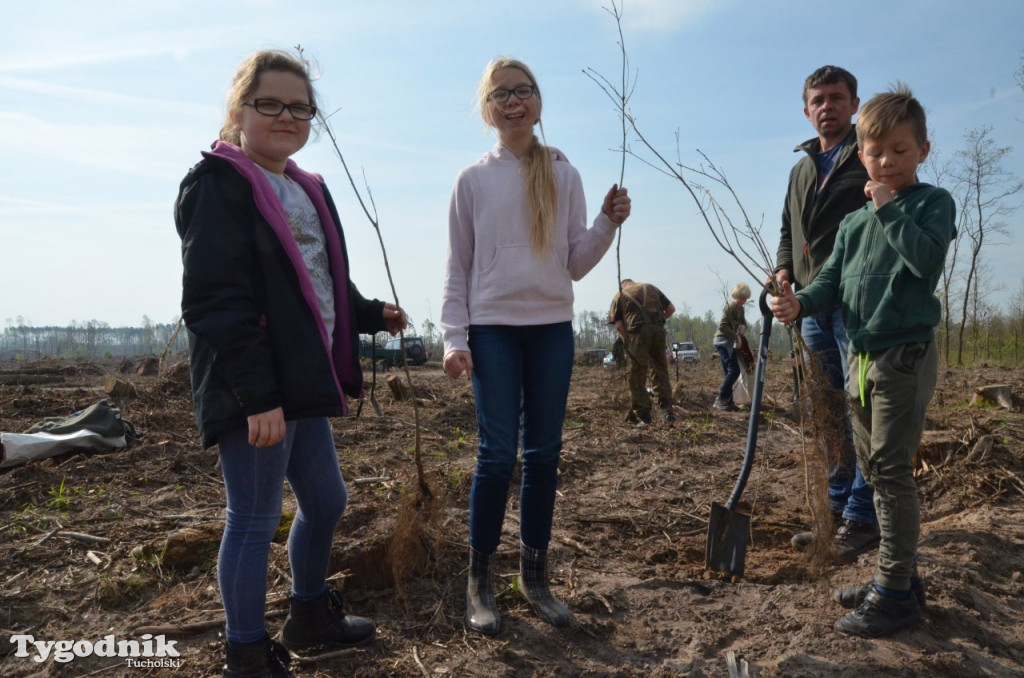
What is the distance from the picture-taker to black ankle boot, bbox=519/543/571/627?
2475 millimetres

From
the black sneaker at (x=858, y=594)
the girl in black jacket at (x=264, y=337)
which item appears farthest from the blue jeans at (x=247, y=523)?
the black sneaker at (x=858, y=594)

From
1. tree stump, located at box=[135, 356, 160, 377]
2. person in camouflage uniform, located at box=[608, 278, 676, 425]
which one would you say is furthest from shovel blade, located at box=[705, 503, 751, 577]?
tree stump, located at box=[135, 356, 160, 377]

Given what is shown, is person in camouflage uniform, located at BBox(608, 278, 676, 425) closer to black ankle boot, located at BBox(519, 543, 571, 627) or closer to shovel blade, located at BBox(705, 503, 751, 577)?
shovel blade, located at BBox(705, 503, 751, 577)

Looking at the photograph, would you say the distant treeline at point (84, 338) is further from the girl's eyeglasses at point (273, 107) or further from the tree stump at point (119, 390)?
the girl's eyeglasses at point (273, 107)

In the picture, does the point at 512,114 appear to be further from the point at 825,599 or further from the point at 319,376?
the point at 825,599

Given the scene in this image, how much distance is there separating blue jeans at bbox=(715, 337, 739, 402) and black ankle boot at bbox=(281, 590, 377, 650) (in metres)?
7.57

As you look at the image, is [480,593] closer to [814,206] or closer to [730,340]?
[814,206]

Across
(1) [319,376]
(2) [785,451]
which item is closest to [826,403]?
(1) [319,376]

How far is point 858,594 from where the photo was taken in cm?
250

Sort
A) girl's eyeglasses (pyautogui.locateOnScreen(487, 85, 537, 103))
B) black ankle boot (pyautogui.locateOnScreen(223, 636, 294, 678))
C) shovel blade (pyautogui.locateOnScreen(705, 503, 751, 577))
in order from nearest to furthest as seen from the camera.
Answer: black ankle boot (pyautogui.locateOnScreen(223, 636, 294, 678))
girl's eyeglasses (pyautogui.locateOnScreen(487, 85, 537, 103))
shovel blade (pyautogui.locateOnScreen(705, 503, 751, 577))

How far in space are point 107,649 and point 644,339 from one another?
6273mm

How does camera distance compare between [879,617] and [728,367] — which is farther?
[728,367]

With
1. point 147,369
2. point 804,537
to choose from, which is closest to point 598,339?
point 147,369

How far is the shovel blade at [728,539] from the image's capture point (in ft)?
9.12
